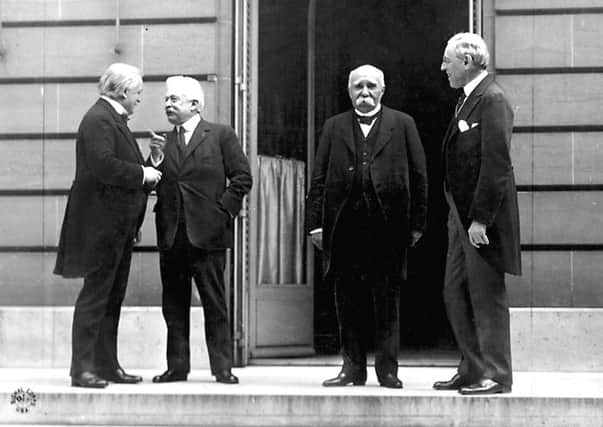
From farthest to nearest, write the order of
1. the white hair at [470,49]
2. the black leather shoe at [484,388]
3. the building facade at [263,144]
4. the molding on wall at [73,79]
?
1. the molding on wall at [73,79]
2. the building facade at [263,144]
3. the white hair at [470,49]
4. the black leather shoe at [484,388]

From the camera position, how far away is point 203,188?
8.51 metres

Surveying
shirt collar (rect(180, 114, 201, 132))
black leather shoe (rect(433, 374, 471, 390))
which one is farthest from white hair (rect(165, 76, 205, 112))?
black leather shoe (rect(433, 374, 471, 390))

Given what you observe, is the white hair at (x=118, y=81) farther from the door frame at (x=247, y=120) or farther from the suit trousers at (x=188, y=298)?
the door frame at (x=247, y=120)

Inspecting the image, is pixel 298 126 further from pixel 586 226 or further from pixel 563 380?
pixel 563 380

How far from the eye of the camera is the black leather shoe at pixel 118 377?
28.3 feet

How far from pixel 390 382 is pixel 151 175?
209 centimetres

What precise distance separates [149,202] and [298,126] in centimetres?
155

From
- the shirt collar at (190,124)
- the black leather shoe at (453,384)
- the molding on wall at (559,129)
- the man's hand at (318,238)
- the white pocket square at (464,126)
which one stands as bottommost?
the black leather shoe at (453,384)

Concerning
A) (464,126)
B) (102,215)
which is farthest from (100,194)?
(464,126)

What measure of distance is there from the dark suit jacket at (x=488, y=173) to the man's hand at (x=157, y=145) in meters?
1.96

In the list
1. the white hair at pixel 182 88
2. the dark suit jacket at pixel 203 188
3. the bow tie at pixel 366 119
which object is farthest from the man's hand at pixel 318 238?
the white hair at pixel 182 88

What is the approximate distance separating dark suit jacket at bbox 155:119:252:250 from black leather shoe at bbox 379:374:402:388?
1.40 metres

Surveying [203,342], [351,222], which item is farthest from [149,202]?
[351,222]

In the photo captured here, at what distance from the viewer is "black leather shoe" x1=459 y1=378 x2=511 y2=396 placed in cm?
772
